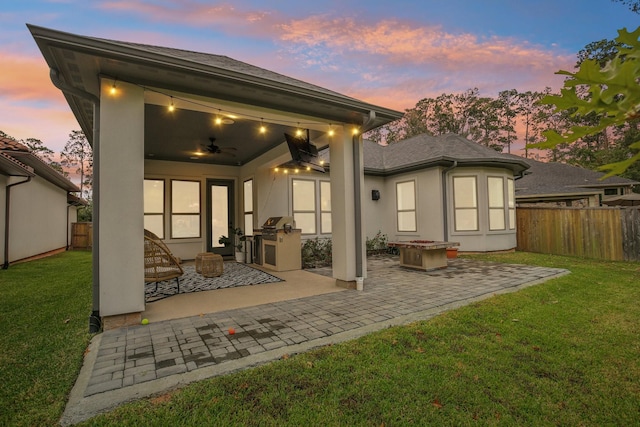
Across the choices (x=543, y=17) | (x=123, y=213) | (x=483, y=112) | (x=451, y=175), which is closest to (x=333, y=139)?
(x=123, y=213)

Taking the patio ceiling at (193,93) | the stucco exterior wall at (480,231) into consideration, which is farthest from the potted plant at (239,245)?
the stucco exterior wall at (480,231)

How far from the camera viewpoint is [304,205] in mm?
8914

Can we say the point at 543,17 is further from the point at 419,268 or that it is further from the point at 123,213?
the point at 123,213

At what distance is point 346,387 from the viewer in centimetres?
225

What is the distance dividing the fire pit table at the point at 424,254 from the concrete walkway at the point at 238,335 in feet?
3.90

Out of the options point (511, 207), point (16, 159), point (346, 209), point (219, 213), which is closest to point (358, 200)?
point (346, 209)

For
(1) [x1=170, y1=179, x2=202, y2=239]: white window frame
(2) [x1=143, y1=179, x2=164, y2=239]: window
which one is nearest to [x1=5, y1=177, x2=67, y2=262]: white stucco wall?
(2) [x1=143, y1=179, x2=164, y2=239]: window

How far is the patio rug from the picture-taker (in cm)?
519

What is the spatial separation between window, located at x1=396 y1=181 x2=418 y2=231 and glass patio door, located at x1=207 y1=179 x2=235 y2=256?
5550 millimetres

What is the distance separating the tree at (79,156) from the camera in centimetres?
2833

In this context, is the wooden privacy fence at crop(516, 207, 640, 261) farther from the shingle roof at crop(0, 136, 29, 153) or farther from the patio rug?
the shingle roof at crop(0, 136, 29, 153)

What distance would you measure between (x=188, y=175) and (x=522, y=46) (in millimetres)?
11324

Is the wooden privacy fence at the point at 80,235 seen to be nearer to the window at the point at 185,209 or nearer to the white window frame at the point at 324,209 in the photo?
the window at the point at 185,209

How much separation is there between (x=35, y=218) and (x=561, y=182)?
2308cm
